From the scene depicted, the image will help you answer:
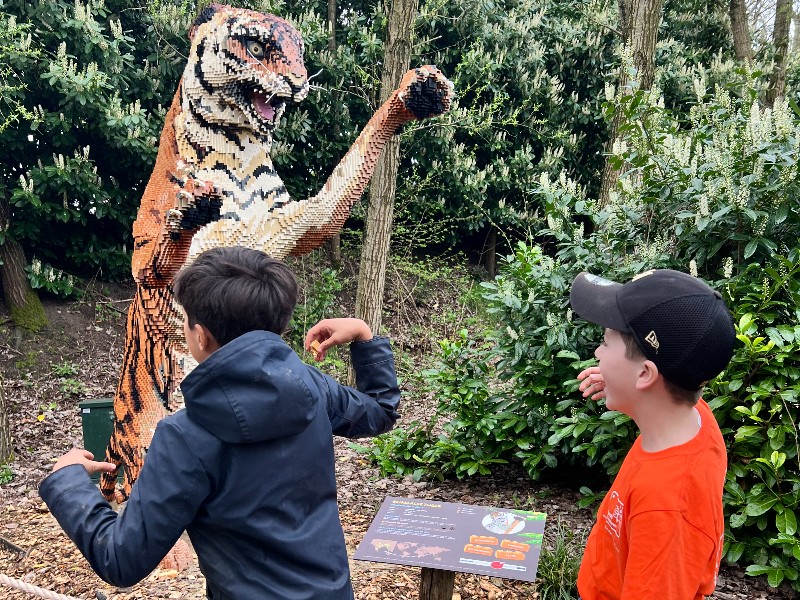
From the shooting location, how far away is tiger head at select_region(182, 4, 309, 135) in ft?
9.10

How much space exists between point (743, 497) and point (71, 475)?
3.02 metres

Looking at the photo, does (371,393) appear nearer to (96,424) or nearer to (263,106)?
(263,106)

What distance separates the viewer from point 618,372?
61.1 inches

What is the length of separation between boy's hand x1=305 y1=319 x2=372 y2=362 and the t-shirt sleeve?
0.88 metres

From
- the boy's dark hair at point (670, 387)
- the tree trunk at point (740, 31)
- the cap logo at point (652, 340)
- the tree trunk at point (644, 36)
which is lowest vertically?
the boy's dark hair at point (670, 387)

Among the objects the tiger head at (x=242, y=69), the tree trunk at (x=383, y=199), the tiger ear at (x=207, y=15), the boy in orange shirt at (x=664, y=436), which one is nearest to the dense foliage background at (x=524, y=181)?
the tree trunk at (x=383, y=199)

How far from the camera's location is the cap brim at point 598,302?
1536 millimetres

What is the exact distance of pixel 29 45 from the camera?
19.0ft

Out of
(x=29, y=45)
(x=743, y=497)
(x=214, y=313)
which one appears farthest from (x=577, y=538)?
(x=29, y=45)

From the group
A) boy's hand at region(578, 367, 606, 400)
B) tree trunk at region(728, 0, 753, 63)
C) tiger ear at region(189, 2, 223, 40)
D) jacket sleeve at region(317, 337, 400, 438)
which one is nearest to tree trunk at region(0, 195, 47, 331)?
tiger ear at region(189, 2, 223, 40)

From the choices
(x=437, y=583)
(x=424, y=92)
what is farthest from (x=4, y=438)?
(x=424, y=92)

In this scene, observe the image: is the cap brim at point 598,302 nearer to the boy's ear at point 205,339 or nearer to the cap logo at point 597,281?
the cap logo at point 597,281

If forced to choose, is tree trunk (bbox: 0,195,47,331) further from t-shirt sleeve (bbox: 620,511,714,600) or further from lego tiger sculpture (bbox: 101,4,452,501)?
t-shirt sleeve (bbox: 620,511,714,600)

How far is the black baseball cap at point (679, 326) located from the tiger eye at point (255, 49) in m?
2.02
